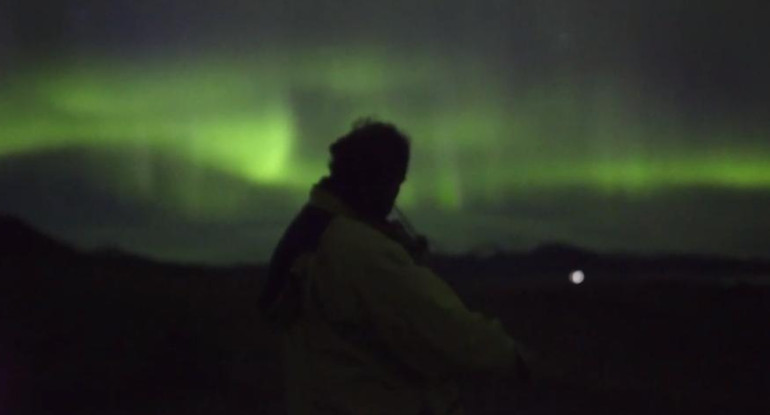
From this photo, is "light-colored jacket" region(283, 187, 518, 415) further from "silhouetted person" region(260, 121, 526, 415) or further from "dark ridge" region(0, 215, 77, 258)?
"dark ridge" region(0, 215, 77, 258)

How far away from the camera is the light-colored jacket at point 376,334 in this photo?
12.7ft

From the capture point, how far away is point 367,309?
12.8 ft

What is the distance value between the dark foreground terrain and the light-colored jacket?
16.6 feet

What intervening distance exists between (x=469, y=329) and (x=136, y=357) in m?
13.1

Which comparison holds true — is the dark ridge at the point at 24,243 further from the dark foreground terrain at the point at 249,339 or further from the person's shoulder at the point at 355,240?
the person's shoulder at the point at 355,240

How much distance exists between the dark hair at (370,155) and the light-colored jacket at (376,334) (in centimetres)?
10

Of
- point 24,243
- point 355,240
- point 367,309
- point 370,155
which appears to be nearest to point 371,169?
point 370,155

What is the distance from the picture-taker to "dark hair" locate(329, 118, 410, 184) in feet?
13.8

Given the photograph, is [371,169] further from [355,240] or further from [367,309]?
[367,309]

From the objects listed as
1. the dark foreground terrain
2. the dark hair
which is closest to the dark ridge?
the dark foreground terrain

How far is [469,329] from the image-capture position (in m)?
3.87

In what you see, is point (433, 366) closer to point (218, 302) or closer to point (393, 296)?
point (393, 296)

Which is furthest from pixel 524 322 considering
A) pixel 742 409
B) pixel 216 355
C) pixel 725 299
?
pixel 742 409

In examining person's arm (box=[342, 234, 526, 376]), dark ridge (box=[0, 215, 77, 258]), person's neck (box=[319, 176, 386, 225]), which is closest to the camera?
person's arm (box=[342, 234, 526, 376])
